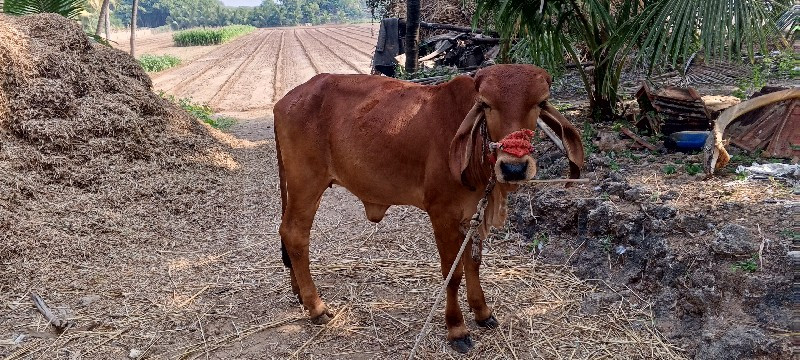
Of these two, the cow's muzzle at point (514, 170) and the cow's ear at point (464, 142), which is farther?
the cow's ear at point (464, 142)

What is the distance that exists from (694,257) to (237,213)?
4568 millimetres

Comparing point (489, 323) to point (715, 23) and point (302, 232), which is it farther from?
point (715, 23)

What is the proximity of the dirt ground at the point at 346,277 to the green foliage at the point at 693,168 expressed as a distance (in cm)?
28

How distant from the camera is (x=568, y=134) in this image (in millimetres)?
3174

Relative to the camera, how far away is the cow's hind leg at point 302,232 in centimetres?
403

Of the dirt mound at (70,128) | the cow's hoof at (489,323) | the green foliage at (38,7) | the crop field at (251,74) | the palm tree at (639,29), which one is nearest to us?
the cow's hoof at (489,323)

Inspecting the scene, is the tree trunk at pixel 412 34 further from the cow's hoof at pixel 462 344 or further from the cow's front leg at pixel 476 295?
the cow's hoof at pixel 462 344

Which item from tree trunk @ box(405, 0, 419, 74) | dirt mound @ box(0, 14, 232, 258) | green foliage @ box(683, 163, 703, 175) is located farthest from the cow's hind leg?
tree trunk @ box(405, 0, 419, 74)

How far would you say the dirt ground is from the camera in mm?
3770

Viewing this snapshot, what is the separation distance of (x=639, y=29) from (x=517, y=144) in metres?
3.79

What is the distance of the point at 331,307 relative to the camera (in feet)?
14.1

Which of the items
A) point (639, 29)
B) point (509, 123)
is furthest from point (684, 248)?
point (639, 29)

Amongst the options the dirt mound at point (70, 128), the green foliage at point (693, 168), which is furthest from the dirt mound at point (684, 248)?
the dirt mound at point (70, 128)

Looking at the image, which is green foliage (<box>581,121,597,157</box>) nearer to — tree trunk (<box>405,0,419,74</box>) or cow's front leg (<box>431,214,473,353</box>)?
cow's front leg (<box>431,214,473,353</box>)
